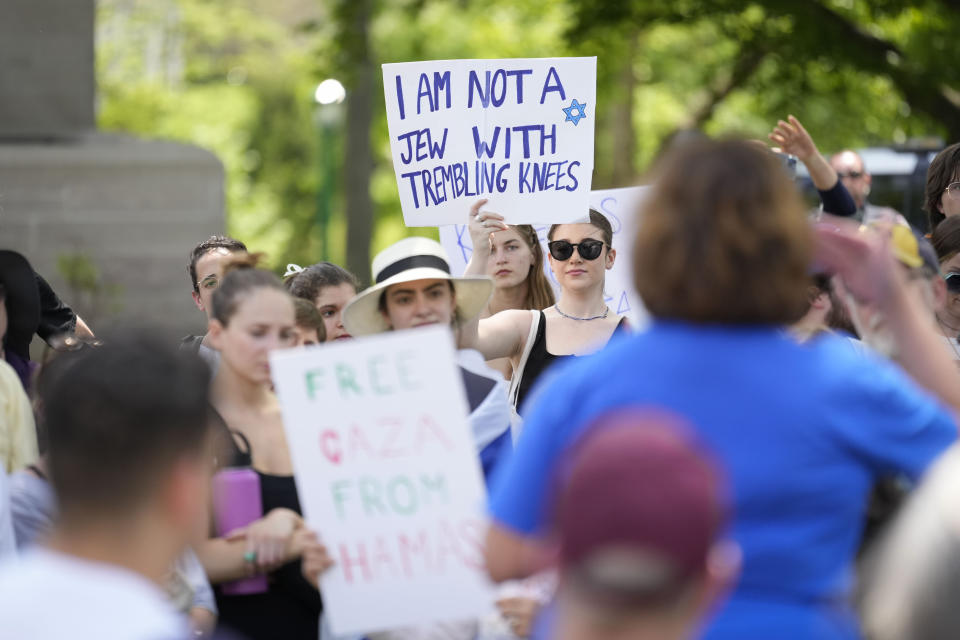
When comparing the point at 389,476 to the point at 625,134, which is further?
the point at 625,134

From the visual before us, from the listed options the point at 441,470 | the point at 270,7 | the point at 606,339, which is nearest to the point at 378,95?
the point at 270,7

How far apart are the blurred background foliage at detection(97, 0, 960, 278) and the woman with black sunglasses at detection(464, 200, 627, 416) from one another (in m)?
2.30

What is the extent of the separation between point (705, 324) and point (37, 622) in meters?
1.18

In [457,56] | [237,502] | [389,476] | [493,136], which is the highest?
[457,56]

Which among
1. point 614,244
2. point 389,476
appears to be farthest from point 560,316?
point 389,476

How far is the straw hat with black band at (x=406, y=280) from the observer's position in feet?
13.5

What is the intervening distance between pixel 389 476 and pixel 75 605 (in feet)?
4.12

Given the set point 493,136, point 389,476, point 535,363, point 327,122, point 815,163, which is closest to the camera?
point 389,476

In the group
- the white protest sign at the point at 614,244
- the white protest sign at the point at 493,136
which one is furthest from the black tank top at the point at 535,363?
the white protest sign at the point at 614,244

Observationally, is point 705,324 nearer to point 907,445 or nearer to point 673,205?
point 673,205

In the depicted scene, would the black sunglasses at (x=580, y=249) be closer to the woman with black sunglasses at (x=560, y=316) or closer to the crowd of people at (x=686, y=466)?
the woman with black sunglasses at (x=560, y=316)

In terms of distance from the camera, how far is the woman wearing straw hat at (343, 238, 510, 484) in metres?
4.09

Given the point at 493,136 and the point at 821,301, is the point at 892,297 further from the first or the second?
the point at 493,136

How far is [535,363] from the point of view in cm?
502
